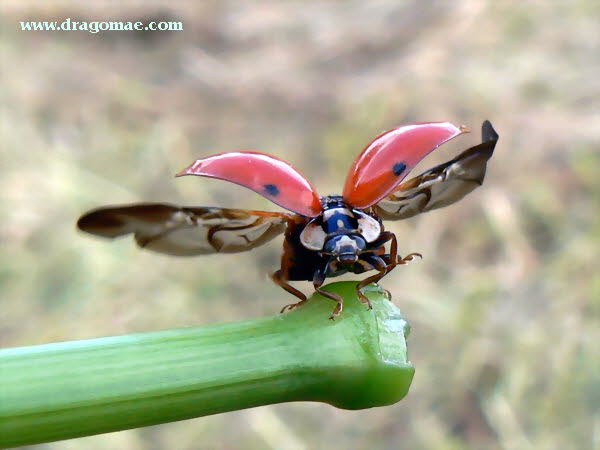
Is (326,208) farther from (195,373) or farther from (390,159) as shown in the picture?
(195,373)

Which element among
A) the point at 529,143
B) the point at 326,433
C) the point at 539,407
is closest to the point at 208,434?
the point at 326,433

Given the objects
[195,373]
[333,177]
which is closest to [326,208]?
[195,373]

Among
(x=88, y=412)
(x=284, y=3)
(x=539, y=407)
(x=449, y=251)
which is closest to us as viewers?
(x=88, y=412)

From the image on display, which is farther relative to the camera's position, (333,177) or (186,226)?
(333,177)

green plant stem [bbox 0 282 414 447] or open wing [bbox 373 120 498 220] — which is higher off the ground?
open wing [bbox 373 120 498 220]

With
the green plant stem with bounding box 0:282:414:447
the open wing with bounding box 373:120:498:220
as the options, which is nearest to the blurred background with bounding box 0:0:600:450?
the open wing with bounding box 373:120:498:220

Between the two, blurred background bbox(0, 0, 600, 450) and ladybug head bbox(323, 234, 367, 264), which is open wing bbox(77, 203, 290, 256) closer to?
ladybug head bbox(323, 234, 367, 264)

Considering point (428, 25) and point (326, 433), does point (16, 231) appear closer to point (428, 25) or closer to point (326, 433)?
point (326, 433)
